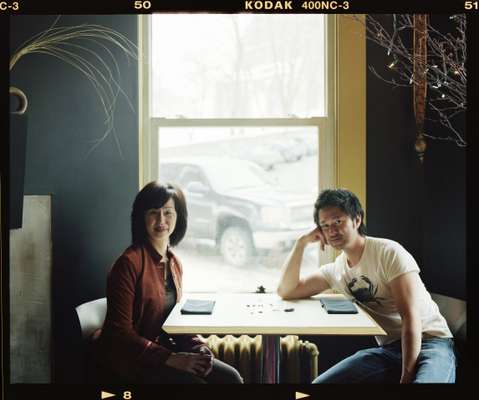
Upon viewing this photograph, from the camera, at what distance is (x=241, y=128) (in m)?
1.73

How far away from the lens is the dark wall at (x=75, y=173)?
5.09 feet

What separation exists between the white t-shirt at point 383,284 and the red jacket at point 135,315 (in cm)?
64

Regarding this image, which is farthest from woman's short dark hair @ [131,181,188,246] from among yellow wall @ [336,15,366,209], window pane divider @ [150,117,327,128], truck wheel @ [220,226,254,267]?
yellow wall @ [336,15,366,209]

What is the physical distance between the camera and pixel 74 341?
1.57 m

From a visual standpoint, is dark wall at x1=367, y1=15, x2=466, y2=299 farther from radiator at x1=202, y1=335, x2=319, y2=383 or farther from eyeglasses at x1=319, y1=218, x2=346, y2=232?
radiator at x1=202, y1=335, x2=319, y2=383

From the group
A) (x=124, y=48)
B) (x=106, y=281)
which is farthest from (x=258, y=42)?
(x=106, y=281)

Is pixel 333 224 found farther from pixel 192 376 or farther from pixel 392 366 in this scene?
pixel 192 376

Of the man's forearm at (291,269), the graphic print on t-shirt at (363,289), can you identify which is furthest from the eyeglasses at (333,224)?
the graphic print on t-shirt at (363,289)

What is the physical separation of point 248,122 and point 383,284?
801mm

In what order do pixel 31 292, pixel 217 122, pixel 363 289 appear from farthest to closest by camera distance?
pixel 217 122 < pixel 363 289 < pixel 31 292

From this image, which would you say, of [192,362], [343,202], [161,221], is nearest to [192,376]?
[192,362]

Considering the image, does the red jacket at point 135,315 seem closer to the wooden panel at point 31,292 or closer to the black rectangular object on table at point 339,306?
the wooden panel at point 31,292

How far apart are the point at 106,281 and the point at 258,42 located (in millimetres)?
1086

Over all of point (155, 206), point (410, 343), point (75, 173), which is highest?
point (75, 173)
